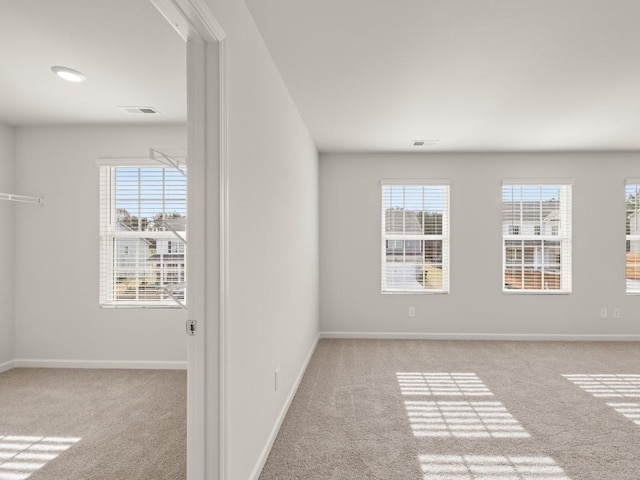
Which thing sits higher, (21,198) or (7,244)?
(21,198)

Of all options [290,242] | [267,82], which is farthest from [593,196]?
[267,82]

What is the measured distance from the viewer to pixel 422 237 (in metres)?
5.79

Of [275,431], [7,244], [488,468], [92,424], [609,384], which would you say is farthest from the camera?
[7,244]

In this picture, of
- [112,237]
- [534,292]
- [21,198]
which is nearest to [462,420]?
[534,292]

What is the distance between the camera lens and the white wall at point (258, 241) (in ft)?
6.55

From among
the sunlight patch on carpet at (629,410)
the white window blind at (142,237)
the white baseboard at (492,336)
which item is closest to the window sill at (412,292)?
the white baseboard at (492,336)

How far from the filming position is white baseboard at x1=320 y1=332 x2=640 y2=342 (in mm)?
5566

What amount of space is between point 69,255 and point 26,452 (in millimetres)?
2247

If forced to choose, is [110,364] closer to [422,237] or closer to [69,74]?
[69,74]

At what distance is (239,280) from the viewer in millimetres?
2080

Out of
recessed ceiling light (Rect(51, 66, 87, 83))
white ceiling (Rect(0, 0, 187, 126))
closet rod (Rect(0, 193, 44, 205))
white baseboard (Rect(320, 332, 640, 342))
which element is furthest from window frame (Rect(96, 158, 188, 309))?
white baseboard (Rect(320, 332, 640, 342))

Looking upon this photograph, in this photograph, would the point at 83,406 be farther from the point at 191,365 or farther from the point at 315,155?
the point at 315,155

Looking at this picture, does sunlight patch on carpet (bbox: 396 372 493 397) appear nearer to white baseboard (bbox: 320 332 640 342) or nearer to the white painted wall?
white baseboard (bbox: 320 332 640 342)

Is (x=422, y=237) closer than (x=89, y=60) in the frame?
No
